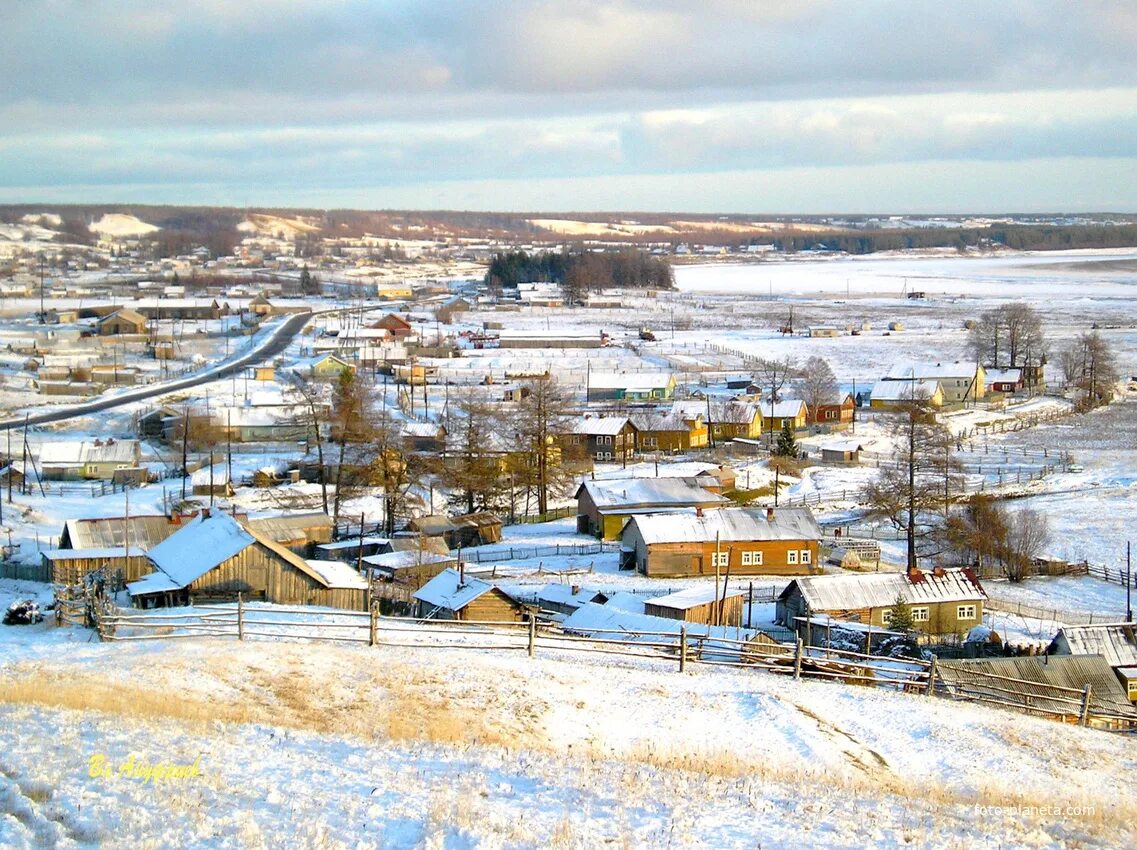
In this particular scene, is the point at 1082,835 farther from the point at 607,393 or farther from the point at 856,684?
the point at 607,393

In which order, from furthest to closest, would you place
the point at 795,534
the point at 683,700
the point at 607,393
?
1. the point at 607,393
2. the point at 795,534
3. the point at 683,700

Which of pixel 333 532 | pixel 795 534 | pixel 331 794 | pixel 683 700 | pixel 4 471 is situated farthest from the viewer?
pixel 4 471

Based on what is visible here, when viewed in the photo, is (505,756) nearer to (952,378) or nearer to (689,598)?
(689,598)

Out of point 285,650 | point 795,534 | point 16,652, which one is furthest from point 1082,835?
point 795,534

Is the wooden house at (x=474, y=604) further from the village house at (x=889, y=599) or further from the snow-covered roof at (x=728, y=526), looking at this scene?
the snow-covered roof at (x=728, y=526)

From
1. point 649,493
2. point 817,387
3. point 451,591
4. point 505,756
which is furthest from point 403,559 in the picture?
point 817,387

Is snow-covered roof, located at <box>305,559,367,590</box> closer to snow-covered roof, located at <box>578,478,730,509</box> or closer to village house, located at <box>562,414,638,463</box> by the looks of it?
snow-covered roof, located at <box>578,478,730,509</box>
